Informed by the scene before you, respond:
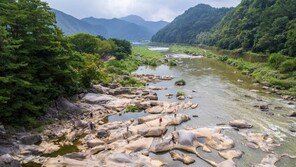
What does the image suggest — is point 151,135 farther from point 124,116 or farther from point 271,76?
point 271,76

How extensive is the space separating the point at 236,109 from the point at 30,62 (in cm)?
3341

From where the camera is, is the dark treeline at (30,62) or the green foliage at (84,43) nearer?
the dark treeline at (30,62)

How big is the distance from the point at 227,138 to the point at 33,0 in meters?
32.6

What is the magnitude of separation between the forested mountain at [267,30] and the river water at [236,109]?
886 inches

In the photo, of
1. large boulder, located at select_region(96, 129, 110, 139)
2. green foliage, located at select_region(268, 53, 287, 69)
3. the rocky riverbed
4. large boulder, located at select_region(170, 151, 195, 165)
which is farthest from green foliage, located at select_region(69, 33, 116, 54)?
large boulder, located at select_region(170, 151, 195, 165)

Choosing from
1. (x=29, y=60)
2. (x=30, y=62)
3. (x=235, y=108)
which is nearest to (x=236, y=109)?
(x=235, y=108)

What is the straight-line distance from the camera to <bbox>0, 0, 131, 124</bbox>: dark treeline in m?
38.5

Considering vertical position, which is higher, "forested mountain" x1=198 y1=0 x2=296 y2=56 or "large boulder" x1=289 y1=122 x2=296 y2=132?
"forested mountain" x1=198 y1=0 x2=296 y2=56

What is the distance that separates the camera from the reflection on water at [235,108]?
37.1 meters

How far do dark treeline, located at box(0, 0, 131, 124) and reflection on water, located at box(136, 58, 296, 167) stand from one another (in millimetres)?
19058

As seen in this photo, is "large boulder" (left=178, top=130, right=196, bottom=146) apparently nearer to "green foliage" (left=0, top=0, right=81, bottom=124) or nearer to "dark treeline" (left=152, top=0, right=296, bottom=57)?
"green foliage" (left=0, top=0, right=81, bottom=124)

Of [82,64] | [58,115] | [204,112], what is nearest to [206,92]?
[204,112]

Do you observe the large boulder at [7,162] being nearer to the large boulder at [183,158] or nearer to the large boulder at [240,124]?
the large boulder at [183,158]

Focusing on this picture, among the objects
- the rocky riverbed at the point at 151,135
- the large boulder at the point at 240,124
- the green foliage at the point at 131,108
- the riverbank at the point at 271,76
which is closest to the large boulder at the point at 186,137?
the rocky riverbed at the point at 151,135
